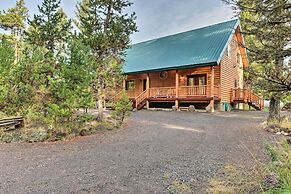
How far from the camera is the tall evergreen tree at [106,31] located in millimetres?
11368

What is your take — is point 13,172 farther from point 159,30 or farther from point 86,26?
point 159,30

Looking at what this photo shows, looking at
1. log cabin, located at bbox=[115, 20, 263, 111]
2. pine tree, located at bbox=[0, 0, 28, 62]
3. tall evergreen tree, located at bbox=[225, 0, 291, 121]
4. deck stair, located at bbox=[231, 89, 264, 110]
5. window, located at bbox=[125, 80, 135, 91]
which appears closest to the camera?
tall evergreen tree, located at bbox=[225, 0, 291, 121]

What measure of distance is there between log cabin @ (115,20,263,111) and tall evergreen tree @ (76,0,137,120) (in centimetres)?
697

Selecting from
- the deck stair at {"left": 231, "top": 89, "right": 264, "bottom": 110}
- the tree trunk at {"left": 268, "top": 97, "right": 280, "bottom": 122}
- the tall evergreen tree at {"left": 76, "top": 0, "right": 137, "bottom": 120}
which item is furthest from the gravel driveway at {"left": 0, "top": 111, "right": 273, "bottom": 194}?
the deck stair at {"left": 231, "top": 89, "right": 264, "bottom": 110}

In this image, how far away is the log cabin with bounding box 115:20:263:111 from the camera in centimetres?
1772

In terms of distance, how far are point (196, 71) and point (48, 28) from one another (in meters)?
11.7

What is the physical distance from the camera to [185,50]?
20.2 metres

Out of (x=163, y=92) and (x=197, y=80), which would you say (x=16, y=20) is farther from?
(x=197, y=80)

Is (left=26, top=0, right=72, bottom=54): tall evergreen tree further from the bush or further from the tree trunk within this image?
the bush

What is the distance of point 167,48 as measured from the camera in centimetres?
2269

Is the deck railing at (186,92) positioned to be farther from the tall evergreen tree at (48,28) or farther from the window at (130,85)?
the tall evergreen tree at (48,28)

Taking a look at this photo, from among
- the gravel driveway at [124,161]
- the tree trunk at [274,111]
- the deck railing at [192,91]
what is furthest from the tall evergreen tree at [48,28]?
the tree trunk at [274,111]

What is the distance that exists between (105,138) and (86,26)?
5.66m

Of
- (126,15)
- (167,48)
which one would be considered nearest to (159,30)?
(167,48)
